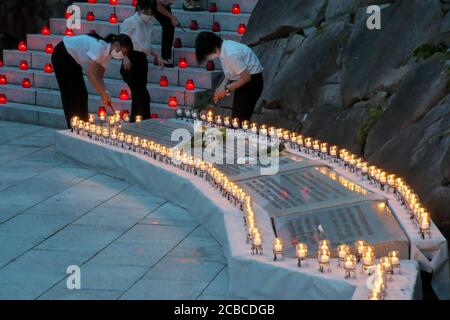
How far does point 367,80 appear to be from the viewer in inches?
454

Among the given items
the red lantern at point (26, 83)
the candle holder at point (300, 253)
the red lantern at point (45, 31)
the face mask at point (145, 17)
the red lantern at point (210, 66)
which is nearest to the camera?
the candle holder at point (300, 253)

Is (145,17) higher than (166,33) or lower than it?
higher

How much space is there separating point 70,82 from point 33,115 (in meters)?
2.32

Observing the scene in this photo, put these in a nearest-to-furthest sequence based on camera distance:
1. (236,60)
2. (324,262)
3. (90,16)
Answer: (324,262) < (236,60) < (90,16)

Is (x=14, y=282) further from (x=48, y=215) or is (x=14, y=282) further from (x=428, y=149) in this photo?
(x=428, y=149)

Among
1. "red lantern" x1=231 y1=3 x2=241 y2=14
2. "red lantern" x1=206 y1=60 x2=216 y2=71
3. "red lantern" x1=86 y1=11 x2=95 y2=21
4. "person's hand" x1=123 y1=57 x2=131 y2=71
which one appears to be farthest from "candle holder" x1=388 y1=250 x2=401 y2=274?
"red lantern" x1=86 y1=11 x2=95 y2=21

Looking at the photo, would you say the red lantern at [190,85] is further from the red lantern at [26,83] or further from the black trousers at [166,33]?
the red lantern at [26,83]

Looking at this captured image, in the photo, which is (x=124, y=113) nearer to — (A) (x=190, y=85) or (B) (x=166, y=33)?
(A) (x=190, y=85)

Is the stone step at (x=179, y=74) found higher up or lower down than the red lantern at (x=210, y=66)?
lower down

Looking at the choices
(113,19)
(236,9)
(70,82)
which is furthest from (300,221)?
(113,19)

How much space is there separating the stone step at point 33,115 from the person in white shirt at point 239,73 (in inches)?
130

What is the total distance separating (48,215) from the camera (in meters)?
9.49

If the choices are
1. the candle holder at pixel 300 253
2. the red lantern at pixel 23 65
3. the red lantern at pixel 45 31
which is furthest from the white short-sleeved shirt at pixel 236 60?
the red lantern at pixel 45 31

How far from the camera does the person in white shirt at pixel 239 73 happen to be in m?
10.9
